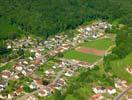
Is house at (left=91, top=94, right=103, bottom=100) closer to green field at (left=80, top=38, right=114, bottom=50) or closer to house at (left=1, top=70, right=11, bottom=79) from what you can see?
house at (left=1, top=70, right=11, bottom=79)

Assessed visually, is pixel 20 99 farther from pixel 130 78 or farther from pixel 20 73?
pixel 130 78

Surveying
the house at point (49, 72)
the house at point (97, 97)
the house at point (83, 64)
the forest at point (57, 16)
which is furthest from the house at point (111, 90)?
the forest at point (57, 16)

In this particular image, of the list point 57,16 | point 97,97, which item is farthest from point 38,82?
point 57,16

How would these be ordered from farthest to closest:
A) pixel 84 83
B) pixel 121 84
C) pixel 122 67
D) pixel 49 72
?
pixel 49 72 → pixel 122 67 → pixel 121 84 → pixel 84 83

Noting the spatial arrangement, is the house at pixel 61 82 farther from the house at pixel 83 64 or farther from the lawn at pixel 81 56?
the lawn at pixel 81 56

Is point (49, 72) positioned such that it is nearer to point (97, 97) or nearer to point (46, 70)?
point (46, 70)
